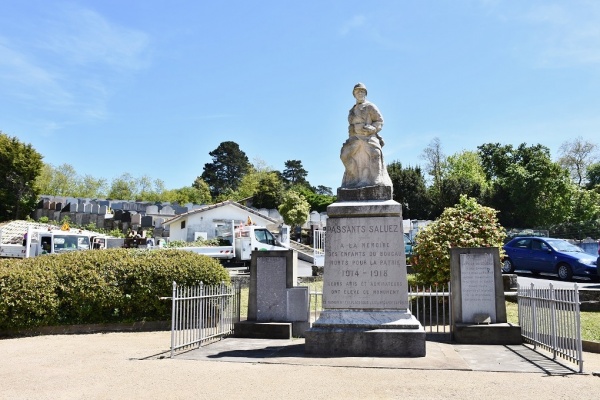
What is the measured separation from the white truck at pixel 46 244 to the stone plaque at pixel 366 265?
1774 centimetres

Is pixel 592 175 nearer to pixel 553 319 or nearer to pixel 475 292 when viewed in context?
pixel 475 292

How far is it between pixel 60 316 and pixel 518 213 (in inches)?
1648

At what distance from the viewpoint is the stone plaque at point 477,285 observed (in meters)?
10.0

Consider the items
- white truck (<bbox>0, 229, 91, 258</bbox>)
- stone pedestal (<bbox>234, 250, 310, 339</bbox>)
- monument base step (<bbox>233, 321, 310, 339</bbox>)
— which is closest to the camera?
monument base step (<bbox>233, 321, 310, 339</bbox>)

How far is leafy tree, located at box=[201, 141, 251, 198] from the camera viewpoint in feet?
282

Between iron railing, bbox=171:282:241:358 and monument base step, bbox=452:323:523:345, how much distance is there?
4681 millimetres

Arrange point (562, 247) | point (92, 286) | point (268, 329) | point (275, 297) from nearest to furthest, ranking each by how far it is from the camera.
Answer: point (268, 329) < point (275, 297) < point (92, 286) < point (562, 247)

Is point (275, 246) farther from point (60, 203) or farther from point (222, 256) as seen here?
point (60, 203)

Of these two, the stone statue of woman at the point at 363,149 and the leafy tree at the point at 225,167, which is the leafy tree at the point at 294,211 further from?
the leafy tree at the point at 225,167

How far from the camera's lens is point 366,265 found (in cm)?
887

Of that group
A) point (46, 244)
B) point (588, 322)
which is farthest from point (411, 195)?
point (588, 322)

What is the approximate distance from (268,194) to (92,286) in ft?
158

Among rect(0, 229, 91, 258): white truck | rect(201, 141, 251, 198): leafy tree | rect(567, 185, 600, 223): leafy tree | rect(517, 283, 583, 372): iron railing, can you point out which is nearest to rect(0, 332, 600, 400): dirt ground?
rect(517, 283, 583, 372): iron railing

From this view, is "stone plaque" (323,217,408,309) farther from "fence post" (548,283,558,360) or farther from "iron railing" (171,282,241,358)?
"iron railing" (171,282,241,358)
